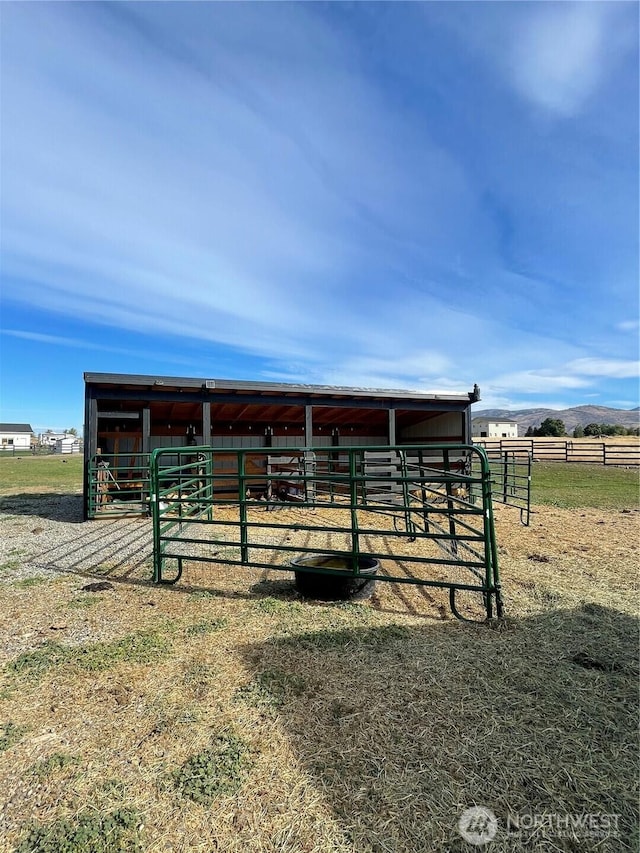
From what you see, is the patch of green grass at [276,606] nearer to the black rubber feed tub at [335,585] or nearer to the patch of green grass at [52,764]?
the black rubber feed tub at [335,585]

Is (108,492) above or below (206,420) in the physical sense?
below

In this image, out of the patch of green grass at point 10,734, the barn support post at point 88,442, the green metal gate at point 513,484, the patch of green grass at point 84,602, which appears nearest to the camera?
the patch of green grass at point 10,734

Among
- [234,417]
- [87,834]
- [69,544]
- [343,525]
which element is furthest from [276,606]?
[234,417]

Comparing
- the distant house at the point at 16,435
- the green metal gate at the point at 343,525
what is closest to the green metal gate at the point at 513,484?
the green metal gate at the point at 343,525

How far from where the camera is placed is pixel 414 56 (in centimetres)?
688

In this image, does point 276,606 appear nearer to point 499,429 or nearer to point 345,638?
point 345,638

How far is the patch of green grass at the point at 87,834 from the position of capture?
1450mm

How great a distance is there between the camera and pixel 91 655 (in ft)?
9.37

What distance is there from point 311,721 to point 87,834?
1037 mm

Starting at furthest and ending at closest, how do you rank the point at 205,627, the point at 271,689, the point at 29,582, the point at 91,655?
the point at 29,582 → the point at 205,627 → the point at 91,655 → the point at 271,689

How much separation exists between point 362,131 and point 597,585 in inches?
360

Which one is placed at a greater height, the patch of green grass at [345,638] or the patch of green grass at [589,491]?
the patch of green grass at [345,638]

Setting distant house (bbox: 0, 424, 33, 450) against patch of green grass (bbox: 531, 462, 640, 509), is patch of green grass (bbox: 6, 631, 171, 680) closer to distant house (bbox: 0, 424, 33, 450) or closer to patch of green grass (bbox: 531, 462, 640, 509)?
patch of green grass (bbox: 531, 462, 640, 509)

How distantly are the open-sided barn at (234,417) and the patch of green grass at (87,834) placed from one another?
5.98 m
